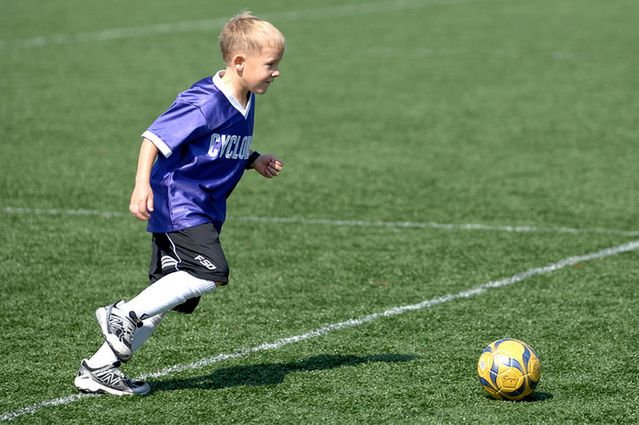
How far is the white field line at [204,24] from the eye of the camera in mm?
18531

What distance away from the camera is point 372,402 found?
5.27 meters

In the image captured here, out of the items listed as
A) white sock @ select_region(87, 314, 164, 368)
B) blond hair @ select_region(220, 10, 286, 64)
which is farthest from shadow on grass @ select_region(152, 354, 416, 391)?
blond hair @ select_region(220, 10, 286, 64)

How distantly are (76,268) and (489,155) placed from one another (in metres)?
5.06

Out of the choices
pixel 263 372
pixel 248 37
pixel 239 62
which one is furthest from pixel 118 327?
pixel 248 37

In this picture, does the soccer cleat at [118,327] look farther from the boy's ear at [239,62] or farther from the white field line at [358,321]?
the boy's ear at [239,62]

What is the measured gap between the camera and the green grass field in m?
5.46

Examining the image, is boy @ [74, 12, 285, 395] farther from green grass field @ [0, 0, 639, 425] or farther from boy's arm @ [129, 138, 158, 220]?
green grass field @ [0, 0, 639, 425]

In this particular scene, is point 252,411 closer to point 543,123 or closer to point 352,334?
point 352,334

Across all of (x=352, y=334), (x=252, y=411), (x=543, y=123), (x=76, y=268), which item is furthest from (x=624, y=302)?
(x=543, y=123)

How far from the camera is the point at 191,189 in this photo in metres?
5.34

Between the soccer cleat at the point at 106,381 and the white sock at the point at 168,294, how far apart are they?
0.31m

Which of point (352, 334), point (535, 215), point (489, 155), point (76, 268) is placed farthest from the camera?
point (489, 155)

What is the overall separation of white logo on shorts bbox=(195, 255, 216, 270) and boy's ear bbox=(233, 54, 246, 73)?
899mm

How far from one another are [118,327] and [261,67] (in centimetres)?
138
